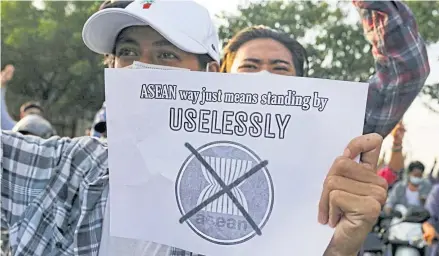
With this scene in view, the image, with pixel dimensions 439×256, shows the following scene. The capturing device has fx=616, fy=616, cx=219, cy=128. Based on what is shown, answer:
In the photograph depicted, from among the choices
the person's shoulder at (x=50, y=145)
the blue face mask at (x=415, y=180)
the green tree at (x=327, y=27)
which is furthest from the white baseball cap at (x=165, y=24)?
the green tree at (x=327, y=27)

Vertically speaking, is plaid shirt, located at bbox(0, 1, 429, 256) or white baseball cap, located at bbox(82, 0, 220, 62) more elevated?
white baseball cap, located at bbox(82, 0, 220, 62)

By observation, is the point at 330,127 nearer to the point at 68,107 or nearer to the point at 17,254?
the point at 17,254

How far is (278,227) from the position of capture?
123 centimetres

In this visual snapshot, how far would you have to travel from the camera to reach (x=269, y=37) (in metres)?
2.35

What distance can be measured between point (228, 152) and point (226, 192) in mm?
81

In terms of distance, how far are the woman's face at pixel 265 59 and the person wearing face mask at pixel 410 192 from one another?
3326 millimetres

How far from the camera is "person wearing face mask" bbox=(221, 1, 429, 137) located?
187 cm

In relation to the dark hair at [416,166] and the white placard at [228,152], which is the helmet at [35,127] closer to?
the white placard at [228,152]

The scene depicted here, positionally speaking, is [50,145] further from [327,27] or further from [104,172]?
[327,27]

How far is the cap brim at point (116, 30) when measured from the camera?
5.44 feet

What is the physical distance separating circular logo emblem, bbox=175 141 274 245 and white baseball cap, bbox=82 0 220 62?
0.51 meters

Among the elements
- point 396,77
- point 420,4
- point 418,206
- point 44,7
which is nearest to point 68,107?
point 44,7

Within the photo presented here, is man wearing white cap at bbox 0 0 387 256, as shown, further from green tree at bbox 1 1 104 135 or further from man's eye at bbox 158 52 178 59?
green tree at bbox 1 1 104 135

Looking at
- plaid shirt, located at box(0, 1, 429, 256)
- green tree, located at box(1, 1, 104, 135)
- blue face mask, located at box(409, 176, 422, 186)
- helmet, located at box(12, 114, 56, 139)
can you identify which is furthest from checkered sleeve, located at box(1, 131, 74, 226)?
green tree, located at box(1, 1, 104, 135)
